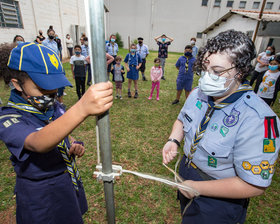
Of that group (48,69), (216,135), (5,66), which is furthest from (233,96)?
(5,66)

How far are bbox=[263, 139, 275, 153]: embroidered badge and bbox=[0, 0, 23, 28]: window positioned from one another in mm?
13453

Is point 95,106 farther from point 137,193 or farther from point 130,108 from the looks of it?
point 130,108

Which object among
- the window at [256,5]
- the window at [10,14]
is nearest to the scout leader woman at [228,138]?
the window at [10,14]

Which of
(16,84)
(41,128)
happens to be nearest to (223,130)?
(41,128)

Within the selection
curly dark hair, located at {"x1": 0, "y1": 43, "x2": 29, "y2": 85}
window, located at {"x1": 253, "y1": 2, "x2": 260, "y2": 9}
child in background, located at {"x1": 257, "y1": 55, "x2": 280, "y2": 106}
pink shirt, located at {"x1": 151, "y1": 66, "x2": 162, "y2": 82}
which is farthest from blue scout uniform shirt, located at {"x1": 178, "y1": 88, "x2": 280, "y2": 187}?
window, located at {"x1": 253, "y1": 2, "x2": 260, "y2": 9}

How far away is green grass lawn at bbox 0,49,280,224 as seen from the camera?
2.60 metres

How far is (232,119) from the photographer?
1230mm

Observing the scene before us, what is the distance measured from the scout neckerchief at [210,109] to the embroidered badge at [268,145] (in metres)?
0.35

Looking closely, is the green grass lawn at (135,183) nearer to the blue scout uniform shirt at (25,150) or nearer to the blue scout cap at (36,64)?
the blue scout uniform shirt at (25,150)

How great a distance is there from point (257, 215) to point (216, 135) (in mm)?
2329

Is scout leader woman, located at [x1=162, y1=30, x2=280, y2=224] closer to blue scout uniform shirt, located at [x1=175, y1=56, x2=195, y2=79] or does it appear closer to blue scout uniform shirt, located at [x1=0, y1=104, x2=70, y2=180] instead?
blue scout uniform shirt, located at [x1=0, y1=104, x2=70, y2=180]

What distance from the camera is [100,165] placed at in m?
1.04

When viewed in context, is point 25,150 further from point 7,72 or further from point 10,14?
point 10,14

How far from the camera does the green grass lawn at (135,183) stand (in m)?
2.60
